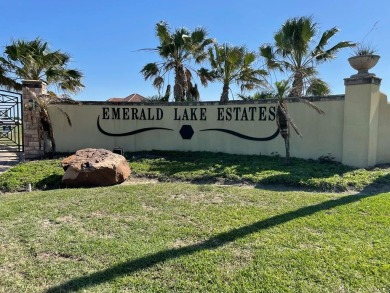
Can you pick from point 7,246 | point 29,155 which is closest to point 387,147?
point 7,246

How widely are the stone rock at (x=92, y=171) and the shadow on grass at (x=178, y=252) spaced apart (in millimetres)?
3954

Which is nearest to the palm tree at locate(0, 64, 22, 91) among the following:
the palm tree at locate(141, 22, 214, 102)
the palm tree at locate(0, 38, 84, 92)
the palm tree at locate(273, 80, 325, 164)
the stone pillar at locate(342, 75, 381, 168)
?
the palm tree at locate(0, 38, 84, 92)

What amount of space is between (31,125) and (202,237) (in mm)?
9284

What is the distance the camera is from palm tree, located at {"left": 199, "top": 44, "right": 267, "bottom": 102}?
1443 cm

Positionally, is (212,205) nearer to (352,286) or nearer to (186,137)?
(352,286)

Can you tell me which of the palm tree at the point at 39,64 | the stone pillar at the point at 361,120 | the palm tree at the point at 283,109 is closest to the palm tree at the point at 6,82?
the palm tree at the point at 39,64

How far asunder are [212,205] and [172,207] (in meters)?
0.68

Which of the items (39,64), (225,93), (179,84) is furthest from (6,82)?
(225,93)

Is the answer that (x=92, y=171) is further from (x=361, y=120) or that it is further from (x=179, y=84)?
(x=179, y=84)

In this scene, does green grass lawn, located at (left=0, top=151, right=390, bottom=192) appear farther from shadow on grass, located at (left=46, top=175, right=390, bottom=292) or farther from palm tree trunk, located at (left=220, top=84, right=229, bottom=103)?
palm tree trunk, located at (left=220, top=84, right=229, bottom=103)

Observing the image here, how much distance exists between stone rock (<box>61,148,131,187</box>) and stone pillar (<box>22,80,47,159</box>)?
168 inches

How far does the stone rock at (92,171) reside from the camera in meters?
7.05

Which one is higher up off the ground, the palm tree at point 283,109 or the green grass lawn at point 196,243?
the palm tree at point 283,109

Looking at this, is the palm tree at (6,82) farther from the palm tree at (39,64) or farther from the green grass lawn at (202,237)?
the green grass lawn at (202,237)
